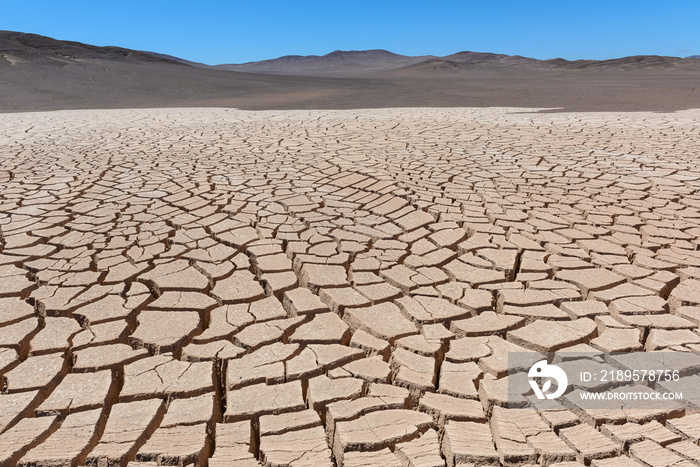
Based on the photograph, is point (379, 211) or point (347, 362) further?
point (379, 211)

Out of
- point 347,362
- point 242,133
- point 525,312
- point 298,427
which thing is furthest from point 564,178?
point 242,133

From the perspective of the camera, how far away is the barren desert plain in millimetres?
1436

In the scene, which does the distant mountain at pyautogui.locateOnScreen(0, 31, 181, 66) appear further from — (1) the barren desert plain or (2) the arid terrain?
(1) the barren desert plain

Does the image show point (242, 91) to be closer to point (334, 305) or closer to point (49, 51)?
point (49, 51)

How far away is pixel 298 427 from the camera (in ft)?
4.88

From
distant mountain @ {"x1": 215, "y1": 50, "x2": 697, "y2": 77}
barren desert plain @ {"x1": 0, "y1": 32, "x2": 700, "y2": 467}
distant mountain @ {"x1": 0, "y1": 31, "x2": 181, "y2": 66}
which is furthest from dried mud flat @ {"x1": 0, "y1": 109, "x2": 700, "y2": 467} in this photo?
distant mountain @ {"x1": 215, "y1": 50, "x2": 697, "y2": 77}

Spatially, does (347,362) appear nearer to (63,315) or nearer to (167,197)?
(63,315)

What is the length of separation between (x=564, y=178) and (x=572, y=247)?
158cm

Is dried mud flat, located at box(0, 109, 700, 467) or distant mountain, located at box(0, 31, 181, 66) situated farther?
distant mountain, located at box(0, 31, 181, 66)

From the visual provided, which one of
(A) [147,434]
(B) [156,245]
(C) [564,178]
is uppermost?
(C) [564,178]

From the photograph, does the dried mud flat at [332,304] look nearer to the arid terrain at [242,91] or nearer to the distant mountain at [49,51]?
the arid terrain at [242,91]

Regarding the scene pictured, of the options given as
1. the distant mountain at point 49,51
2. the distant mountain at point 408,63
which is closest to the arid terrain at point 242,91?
the distant mountain at point 49,51

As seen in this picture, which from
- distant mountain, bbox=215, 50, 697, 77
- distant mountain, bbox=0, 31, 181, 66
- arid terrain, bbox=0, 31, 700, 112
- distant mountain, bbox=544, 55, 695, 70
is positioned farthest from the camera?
distant mountain, bbox=215, 50, 697, 77

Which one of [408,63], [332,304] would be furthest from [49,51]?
[408,63]
